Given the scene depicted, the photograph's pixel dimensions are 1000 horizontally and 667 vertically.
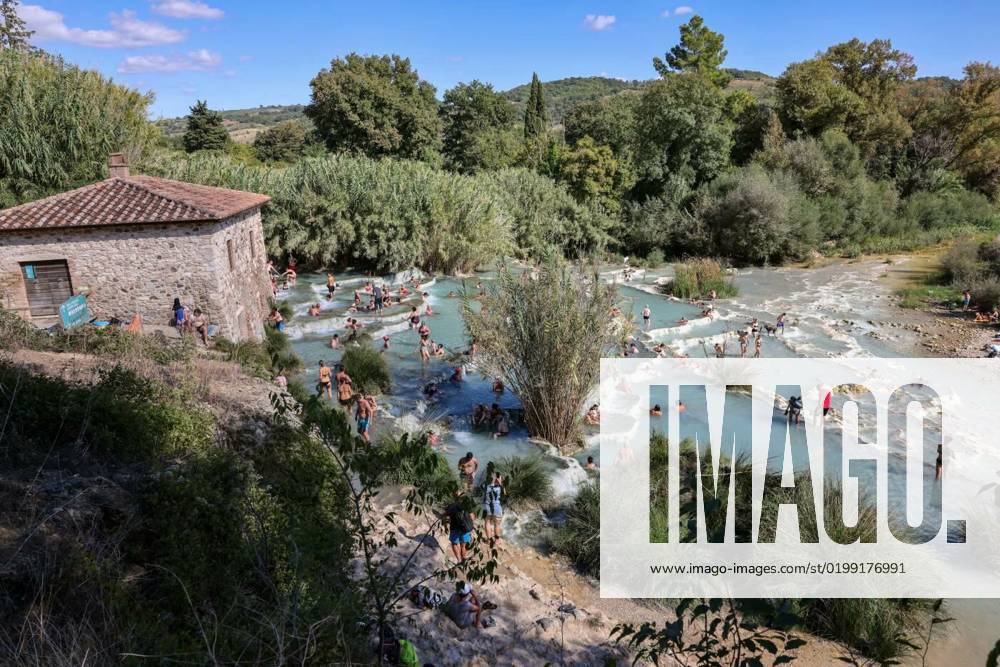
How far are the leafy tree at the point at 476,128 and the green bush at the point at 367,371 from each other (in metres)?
34.3

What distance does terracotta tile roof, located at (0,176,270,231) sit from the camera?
551 inches

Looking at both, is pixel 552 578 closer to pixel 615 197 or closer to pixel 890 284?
pixel 890 284

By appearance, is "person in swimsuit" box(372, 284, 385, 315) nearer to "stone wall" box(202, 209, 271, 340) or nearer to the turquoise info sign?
"stone wall" box(202, 209, 271, 340)

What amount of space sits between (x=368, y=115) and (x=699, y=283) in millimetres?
27803

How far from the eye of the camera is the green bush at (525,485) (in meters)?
10.8

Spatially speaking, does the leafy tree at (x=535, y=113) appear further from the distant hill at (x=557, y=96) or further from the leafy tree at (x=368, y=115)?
the distant hill at (x=557, y=96)

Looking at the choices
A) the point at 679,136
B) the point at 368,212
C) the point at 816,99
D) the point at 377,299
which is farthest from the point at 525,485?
the point at 816,99

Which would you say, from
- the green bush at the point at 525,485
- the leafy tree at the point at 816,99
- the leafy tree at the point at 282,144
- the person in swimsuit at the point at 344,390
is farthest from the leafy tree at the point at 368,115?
the green bush at the point at 525,485

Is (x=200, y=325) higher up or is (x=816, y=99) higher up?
(x=816, y=99)

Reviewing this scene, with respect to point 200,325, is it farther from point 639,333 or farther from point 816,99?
point 816,99

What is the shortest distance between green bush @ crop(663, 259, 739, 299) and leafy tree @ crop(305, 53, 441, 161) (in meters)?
22.6

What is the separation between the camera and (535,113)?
6094 centimetres

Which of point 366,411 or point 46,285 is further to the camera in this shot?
point 46,285

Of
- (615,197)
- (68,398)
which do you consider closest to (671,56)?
(615,197)
